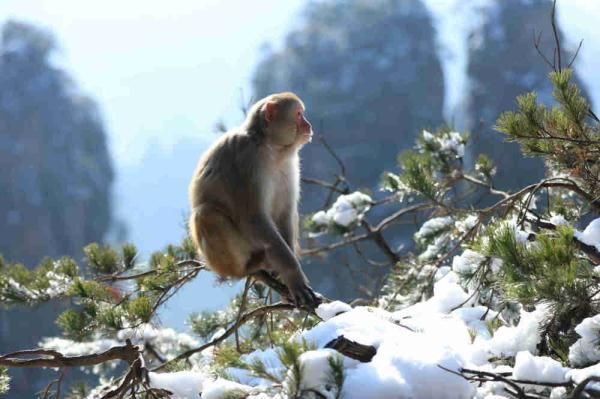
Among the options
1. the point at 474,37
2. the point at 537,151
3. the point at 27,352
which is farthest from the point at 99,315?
the point at 474,37

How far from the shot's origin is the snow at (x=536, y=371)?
1481 mm

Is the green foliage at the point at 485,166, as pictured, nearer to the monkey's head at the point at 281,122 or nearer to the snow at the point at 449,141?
the snow at the point at 449,141

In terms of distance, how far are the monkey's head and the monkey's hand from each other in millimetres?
758

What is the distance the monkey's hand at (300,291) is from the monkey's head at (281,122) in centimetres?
76

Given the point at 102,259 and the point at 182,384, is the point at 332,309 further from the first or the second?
the point at 102,259

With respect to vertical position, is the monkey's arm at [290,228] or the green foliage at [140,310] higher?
the monkey's arm at [290,228]

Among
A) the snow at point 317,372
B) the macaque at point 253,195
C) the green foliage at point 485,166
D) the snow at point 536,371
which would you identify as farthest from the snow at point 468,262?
the green foliage at point 485,166

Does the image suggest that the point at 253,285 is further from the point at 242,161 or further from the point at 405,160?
the point at 405,160

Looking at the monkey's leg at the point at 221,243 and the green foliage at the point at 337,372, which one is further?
the monkey's leg at the point at 221,243

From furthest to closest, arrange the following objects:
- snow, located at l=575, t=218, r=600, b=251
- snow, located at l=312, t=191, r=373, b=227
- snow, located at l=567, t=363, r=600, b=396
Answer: snow, located at l=312, t=191, r=373, b=227, snow, located at l=575, t=218, r=600, b=251, snow, located at l=567, t=363, r=600, b=396

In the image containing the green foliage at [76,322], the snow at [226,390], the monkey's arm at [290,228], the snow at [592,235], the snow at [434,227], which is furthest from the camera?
the monkey's arm at [290,228]

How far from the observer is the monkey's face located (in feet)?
11.1

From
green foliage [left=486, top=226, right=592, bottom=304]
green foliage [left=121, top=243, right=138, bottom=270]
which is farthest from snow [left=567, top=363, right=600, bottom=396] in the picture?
green foliage [left=121, top=243, right=138, bottom=270]

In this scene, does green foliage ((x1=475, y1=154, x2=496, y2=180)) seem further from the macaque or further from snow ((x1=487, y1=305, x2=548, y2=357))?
snow ((x1=487, y1=305, x2=548, y2=357))
